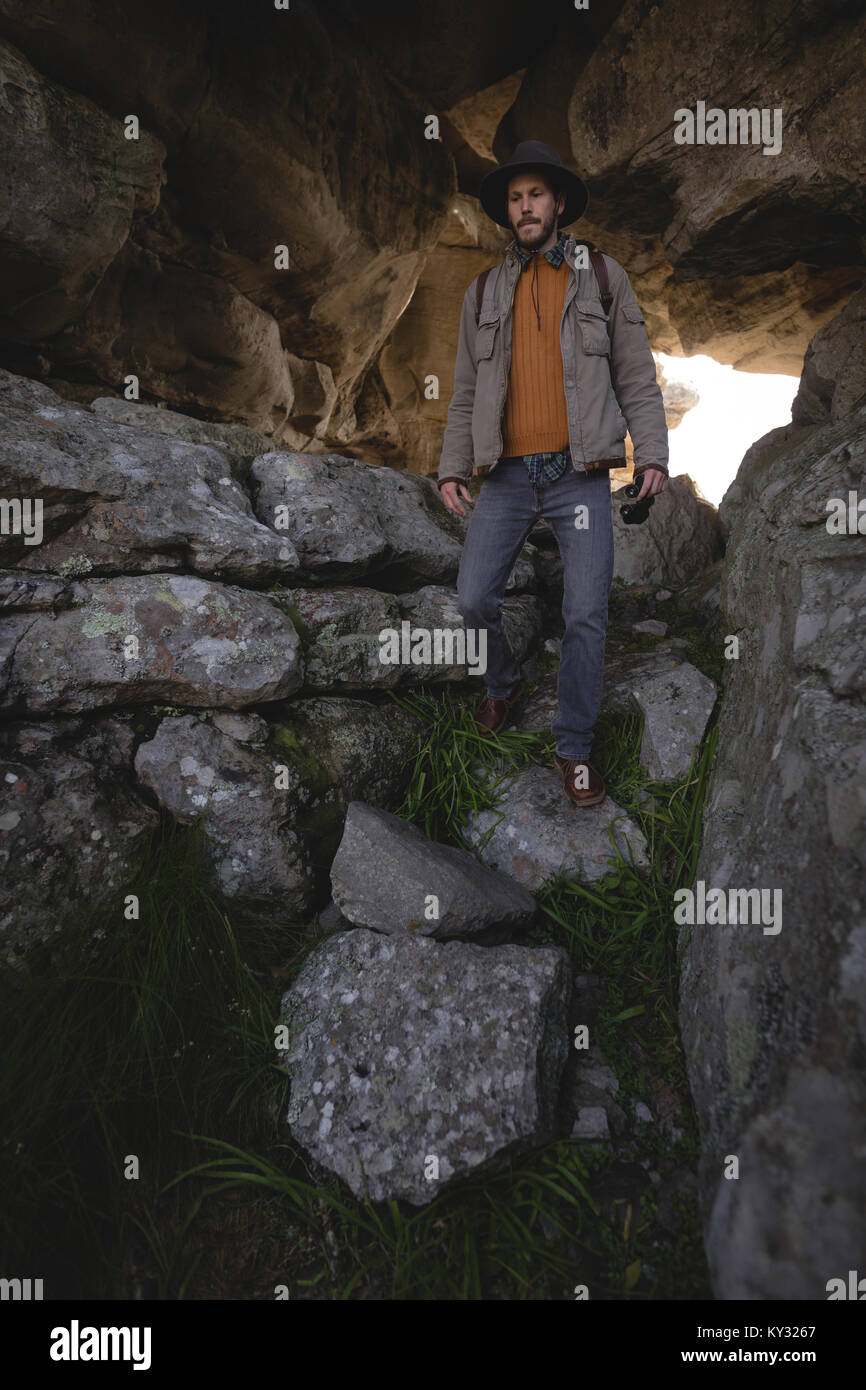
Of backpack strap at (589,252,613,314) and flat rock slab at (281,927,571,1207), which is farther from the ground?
backpack strap at (589,252,613,314)

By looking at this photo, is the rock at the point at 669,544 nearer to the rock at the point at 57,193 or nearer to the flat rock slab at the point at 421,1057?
the flat rock slab at the point at 421,1057

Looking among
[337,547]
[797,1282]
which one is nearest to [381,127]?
[337,547]

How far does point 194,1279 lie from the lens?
240cm

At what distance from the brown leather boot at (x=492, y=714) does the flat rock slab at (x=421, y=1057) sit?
1.72m

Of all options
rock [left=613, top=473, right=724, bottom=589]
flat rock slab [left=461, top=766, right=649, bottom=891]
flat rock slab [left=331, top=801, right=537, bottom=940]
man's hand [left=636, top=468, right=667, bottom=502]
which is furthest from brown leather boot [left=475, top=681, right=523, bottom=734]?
rock [left=613, top=473, right=724, bottom=589]

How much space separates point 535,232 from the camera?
395cm

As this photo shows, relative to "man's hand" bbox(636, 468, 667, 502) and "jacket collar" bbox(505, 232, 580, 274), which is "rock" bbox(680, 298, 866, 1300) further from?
"jacket collar" bbox(505, 232, 580, 274)

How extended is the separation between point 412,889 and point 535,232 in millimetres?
3839

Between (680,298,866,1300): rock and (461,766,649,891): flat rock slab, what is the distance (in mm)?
531

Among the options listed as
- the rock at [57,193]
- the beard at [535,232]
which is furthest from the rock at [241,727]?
the rock at [57,193]

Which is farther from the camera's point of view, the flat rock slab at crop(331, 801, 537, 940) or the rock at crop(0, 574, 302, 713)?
the rock at crop(0, 574, 302, 713)

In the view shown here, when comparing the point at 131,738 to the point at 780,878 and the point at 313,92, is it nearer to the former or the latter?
the point at 780,878

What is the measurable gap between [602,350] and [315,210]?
5.21 m

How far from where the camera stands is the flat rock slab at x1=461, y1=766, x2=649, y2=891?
373cm
